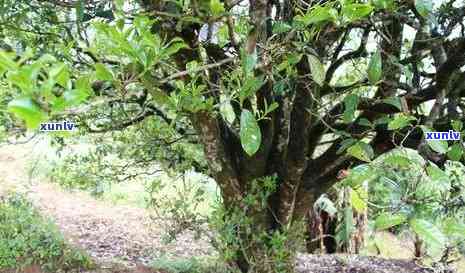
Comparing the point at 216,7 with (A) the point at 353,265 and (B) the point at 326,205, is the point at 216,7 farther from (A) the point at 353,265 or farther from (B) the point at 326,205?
(B) the point at 326,205

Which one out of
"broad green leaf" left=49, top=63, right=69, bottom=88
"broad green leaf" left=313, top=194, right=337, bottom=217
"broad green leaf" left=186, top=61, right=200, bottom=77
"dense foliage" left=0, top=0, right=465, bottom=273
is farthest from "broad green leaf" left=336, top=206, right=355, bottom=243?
"broad green leaf" left=49, top=63, right=69, bottom=88

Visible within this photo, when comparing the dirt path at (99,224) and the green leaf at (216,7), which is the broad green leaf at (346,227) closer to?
the dirt path at (99,224)

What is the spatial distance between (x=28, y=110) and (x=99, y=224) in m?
6.02

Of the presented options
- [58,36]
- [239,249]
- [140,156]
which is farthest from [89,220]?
[58,36]

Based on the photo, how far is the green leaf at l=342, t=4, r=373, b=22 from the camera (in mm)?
1037

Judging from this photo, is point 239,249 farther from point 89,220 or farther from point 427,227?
point 89,220

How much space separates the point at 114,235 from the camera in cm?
595

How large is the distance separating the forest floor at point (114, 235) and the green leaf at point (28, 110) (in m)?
2.96

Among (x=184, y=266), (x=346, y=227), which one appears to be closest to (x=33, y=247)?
(x=184, y=266)

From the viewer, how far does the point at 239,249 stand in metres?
2.97

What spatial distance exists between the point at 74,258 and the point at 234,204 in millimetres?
1776

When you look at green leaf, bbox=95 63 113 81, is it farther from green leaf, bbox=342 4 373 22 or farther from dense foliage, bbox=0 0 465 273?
green leaf, bbox=342 4 373 22

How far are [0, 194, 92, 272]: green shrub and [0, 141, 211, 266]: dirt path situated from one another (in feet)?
0.97

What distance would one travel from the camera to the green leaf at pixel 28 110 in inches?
25.2
